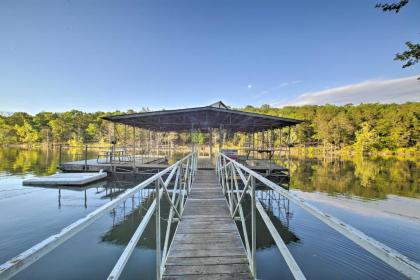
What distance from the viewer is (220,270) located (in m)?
2.52

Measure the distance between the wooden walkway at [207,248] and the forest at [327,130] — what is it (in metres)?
26.6

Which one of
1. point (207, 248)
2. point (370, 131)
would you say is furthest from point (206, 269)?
point (370, 131)

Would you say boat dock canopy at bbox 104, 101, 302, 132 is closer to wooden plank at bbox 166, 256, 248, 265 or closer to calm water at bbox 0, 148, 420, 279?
calm water at bbox 0, 148, 420, 279

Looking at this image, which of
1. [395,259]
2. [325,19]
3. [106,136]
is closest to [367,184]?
[325,19]

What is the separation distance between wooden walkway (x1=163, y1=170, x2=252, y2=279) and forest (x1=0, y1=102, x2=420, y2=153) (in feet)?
87.3

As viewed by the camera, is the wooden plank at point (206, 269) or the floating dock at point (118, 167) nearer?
the wooden plank at point (206, 269)

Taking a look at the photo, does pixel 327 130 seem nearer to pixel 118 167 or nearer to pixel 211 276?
pixel 118 167

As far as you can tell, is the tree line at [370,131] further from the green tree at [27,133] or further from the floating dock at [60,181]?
the green tree at [27,133]

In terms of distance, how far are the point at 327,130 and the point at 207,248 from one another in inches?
1892

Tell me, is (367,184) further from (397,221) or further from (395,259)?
(395,259)

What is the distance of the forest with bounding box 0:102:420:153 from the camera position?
40562 millimetres

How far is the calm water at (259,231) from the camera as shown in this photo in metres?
4.37

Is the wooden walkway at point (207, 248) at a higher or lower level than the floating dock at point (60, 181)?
higher

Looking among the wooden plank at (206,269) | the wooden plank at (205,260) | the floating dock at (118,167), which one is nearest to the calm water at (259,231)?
the floating dock at (118,167)
